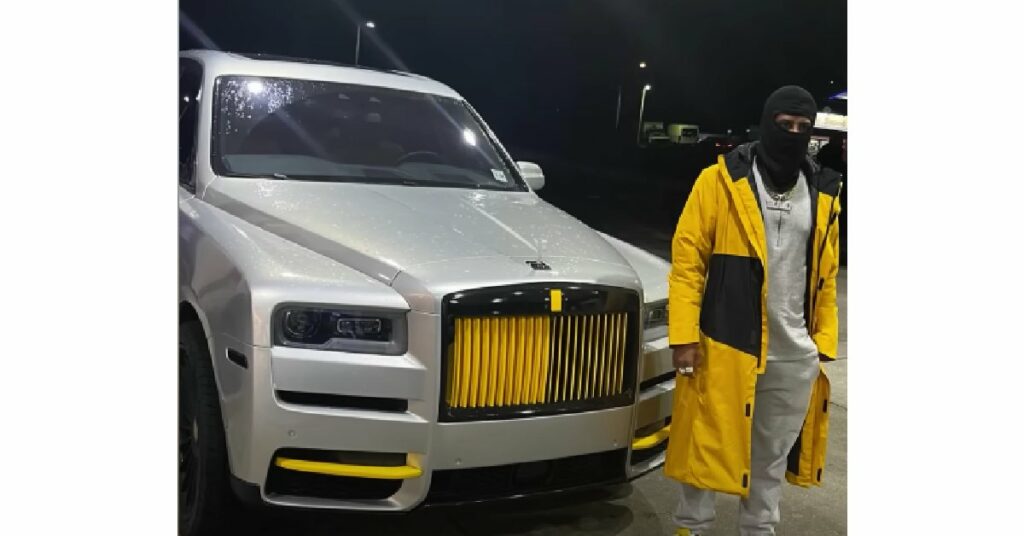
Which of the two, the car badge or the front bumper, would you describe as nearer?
the front bumper

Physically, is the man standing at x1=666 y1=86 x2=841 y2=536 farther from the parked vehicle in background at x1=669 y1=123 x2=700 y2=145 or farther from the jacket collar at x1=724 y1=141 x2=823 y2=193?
the parked vehicle in background at x1=669 y1=123 x2=700 y2=145

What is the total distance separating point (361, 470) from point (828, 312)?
168 centimetres

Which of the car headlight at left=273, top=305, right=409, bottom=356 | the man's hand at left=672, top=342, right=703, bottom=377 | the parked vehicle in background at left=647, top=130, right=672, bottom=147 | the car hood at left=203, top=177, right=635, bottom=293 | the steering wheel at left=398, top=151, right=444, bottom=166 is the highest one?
the parked vehicle in background at left=647, top=130, right=672, bottom=147

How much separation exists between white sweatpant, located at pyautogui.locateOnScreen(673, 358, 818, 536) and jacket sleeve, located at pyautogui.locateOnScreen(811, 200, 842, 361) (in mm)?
69

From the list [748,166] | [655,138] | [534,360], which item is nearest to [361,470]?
[534,360]

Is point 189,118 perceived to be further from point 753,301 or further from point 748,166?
point 753,301

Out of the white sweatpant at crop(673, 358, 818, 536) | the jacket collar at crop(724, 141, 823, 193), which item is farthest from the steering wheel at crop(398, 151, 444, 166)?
the white sweatpant at crop(673, 358, 818, 536)

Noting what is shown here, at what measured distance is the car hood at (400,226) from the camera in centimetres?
302

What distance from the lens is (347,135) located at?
145 inches

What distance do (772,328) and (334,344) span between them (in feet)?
4.84

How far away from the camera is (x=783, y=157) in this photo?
3129mm

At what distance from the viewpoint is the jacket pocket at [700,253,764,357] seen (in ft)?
10.3
